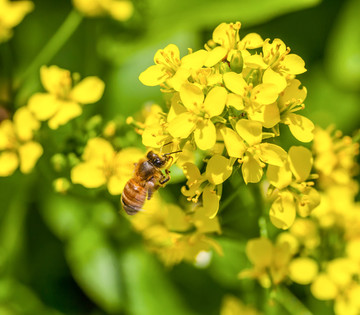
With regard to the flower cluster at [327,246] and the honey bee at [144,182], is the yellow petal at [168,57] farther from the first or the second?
the flower cluster at [327,246]

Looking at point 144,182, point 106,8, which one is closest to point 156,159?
point 144,182

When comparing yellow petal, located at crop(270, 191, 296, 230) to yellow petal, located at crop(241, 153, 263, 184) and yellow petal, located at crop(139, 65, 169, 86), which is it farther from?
yellow petal, located at crop(139, 65, 169, 86)

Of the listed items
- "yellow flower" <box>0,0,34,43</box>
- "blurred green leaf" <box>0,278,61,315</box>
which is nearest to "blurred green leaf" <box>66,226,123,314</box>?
"blurred green leaf" <box>0,278,61,315</box>

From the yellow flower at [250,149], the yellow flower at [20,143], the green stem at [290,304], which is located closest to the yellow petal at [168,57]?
the yellow flower at [250,149]

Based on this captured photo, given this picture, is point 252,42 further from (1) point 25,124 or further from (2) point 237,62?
(1) point 25,124

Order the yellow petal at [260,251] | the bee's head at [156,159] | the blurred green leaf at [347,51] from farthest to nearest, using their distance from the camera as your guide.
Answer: the blurred green leaf at [347,51] < the yellow petal at [260,251] < the bee's head at [156,159]

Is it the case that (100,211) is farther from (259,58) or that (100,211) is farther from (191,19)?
(259,58)
